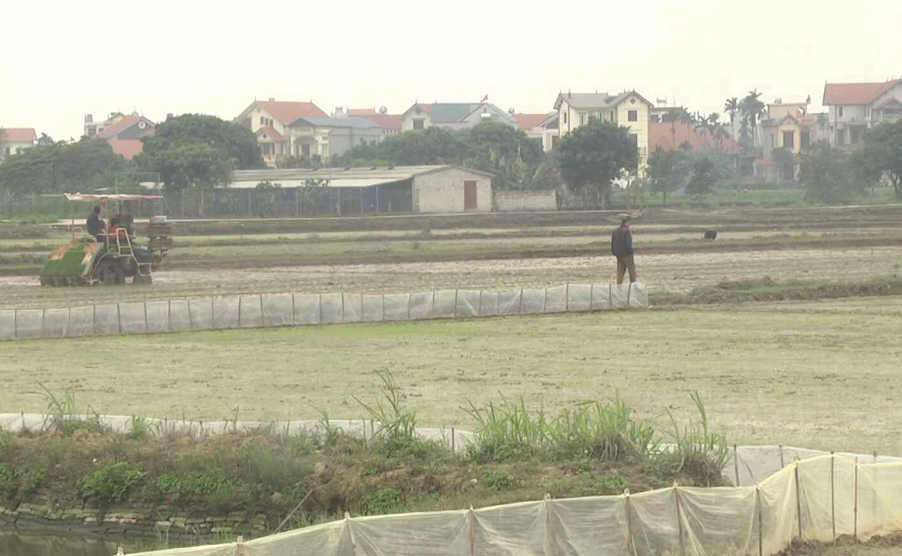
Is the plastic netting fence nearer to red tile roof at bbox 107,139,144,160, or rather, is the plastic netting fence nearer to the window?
red tile roof at bbox 107,139,144,160

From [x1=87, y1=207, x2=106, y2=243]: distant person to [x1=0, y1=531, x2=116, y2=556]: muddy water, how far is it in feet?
72.6

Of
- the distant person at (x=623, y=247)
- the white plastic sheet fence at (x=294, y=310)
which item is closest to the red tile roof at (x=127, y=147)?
the white plastic sheet fence at (x=294, y=310)

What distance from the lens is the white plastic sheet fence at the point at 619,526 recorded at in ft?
33.8

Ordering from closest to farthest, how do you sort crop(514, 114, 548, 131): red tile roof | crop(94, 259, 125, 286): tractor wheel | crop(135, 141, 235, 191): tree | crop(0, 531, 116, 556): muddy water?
1. crop(0, 531, 116, 556): muddy water
2. crop(94, 259, 125, 286): tractor wheel
3. crop(135, 141, 235, 191): tree
4. crop(514, 114, 548, 131): red tile roof

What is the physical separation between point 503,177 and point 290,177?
47.2ft

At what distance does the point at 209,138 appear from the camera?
9781cm

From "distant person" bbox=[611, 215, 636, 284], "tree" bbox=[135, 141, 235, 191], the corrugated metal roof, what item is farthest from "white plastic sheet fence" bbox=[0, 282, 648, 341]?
"tree" bbox=[135, 141, 235, 191]

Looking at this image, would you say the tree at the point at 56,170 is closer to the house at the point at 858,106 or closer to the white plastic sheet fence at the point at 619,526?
the house at the point at 858,106

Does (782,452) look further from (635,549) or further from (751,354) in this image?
(751,354)

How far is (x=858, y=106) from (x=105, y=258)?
361 ft

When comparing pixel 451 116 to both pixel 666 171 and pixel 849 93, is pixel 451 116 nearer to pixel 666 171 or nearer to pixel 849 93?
pixel 849 93

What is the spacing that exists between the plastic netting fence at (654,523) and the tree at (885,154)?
75.6m

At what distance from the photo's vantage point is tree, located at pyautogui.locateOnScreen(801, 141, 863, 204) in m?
85.9

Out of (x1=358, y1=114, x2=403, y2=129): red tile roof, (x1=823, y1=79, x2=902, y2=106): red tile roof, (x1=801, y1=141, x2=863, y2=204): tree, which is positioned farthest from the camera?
(x1=358, y1=114, x2=403, y2=129): red tile roof
